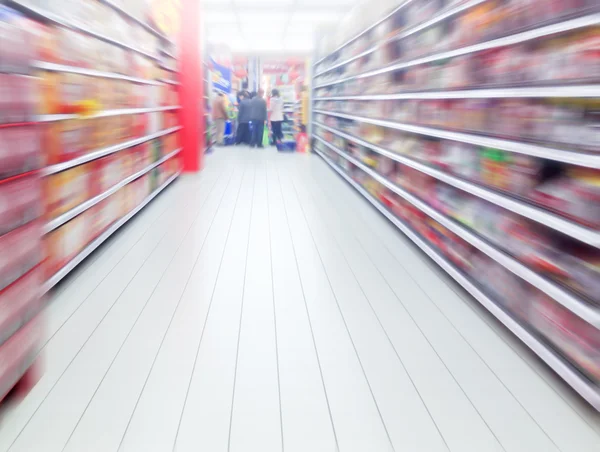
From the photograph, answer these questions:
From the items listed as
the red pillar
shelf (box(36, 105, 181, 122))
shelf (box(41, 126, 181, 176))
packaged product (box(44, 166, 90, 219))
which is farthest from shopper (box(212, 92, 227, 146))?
packaged product (box(44, 166, 90, 219))

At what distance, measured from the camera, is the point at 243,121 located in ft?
43.0

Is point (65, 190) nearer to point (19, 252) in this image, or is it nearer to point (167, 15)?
point (19, 252)

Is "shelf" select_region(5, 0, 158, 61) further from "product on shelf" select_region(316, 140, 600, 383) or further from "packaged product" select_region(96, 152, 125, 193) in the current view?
"product on shelf" select_region(316, 140, 600, 383)

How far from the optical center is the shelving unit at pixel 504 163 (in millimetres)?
1979

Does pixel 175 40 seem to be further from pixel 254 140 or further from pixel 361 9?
pixel 254 140

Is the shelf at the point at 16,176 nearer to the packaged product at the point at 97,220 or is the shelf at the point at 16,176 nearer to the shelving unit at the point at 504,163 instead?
the packaged product at the point at 97,220

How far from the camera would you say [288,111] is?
17.6 metres

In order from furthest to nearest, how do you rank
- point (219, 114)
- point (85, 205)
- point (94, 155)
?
point (219, 114) < point (94, 155) < point (85, 205)

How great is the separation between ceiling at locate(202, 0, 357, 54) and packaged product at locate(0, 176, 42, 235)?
8.95 metres

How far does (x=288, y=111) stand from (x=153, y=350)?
627 inches

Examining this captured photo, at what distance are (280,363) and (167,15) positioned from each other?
5.90 m

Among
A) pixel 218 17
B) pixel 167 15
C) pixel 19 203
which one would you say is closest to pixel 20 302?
pixel 19 203

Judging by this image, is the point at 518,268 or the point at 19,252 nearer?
the point at 19,252

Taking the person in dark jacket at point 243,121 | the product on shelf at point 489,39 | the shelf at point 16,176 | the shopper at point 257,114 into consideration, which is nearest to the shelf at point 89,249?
the shelf at point 16,176
